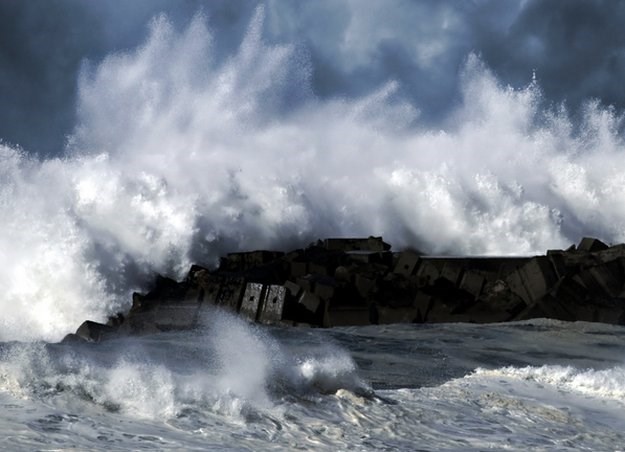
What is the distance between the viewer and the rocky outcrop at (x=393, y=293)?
12617 mm

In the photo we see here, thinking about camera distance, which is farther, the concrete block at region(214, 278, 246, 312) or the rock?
the concrete block at region(214, 278, 246, 312)

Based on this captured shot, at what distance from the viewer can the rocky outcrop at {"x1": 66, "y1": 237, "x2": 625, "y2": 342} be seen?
12.6m

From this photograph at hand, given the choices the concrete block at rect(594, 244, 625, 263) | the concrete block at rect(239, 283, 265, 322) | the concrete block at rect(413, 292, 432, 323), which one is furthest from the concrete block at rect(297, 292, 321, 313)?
the concrete block at rect(594, 244, 625, 263)

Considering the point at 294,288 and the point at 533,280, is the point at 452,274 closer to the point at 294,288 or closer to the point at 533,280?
the point at 533,280

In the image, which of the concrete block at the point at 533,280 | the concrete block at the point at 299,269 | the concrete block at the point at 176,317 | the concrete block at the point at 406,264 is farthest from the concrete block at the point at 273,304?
the concrete block at the point at 533,280

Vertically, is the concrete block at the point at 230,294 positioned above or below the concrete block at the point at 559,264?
below

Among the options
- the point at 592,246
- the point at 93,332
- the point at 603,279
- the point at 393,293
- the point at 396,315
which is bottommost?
the point at 93,332

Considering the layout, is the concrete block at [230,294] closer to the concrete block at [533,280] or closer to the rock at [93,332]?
the rock at [93,332]

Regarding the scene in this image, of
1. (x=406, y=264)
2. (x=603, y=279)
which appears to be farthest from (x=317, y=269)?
(x=603, y=279)

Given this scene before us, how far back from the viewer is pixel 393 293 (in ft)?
43.9

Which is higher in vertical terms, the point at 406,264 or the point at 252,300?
the point at 406,264

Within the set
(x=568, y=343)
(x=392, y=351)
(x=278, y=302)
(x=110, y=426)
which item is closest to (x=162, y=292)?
(x=278, y=302)

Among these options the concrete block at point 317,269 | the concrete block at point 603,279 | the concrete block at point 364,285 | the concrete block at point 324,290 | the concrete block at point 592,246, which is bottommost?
the concrete block at point 324,290

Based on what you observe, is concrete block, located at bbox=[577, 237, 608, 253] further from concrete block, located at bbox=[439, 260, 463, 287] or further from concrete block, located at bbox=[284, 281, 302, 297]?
concrete block, located at bbox=[284, 281, 302, 297]
